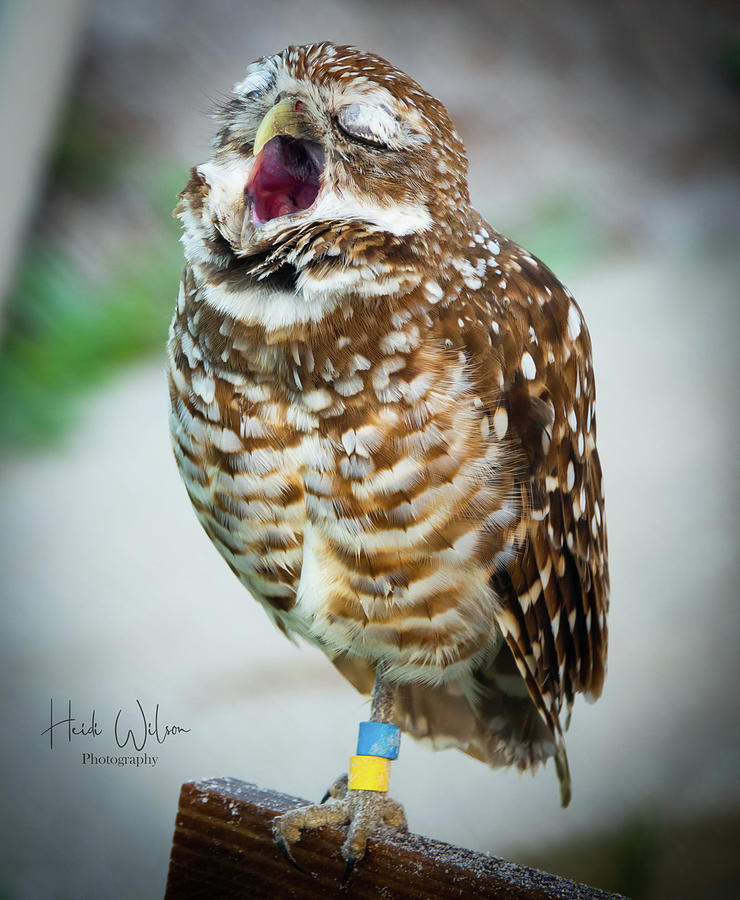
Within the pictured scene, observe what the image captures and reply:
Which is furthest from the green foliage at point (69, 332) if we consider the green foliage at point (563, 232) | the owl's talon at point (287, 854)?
the owl's talon at point (287, 854)

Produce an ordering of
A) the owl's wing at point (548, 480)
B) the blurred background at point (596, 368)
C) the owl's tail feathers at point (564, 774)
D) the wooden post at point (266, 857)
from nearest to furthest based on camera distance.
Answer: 1. the wooden post at point (266, 857)
2. the owl's wing at point (548, 480)
3. the owl's tail feathers at point (564, 774)
4. the blurred background at point (596, 368)

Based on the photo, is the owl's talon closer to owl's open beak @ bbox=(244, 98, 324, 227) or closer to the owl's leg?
the owl's leg

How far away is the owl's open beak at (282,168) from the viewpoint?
78cm

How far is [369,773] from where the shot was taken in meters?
0.91

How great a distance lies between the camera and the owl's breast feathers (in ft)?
2.57

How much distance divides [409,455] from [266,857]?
0.43 m

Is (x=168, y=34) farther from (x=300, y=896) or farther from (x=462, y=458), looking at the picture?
(x=300, y=896)

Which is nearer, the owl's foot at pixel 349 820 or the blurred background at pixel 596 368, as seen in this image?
the owl's foot at pixel 349 820

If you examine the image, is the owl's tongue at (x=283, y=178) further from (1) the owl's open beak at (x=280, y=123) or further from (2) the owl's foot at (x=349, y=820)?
(2) the owl's foot at (x=349, y=820)

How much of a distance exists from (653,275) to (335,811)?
4.78 ft

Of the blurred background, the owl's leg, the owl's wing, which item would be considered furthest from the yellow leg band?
the blurred background

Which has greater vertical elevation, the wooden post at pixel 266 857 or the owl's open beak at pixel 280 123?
the owl's open beak at pixel 280 123

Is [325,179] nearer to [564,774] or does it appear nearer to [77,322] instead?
[564,774]

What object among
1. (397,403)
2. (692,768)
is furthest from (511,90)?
(692,768)
